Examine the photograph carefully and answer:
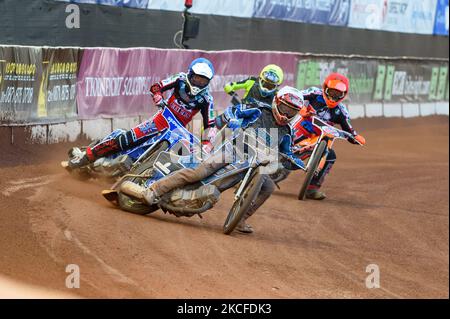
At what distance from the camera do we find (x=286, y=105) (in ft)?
37.1

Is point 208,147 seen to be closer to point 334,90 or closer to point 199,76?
point 199,76

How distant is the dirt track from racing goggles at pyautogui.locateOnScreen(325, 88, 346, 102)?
1.80 m

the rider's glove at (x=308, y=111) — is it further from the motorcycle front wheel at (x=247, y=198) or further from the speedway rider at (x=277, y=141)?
the motorcycle front wheel at (x=247, y=198)

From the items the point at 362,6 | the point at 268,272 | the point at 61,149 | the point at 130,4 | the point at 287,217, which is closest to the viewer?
the point at 268,272

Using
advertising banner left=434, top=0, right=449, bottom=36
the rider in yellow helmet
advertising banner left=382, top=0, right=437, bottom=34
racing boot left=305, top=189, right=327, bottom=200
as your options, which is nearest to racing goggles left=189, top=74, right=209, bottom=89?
the rider in yellow helmet

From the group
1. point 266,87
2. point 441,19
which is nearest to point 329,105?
point 266,87

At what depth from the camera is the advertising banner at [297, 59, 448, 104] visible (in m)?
24.1

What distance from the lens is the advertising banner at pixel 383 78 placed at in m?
24.1

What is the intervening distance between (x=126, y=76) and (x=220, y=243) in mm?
6784

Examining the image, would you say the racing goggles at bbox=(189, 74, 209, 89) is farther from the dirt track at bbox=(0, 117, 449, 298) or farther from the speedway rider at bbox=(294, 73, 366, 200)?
the speedway rider at bbox=(294, 73, 366, 200)

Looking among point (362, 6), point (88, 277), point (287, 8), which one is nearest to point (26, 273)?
point (88, 277)

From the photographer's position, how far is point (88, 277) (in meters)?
8.84

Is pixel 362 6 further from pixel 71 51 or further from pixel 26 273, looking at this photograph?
pixel 26 273

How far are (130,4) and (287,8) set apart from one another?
22.0ft
